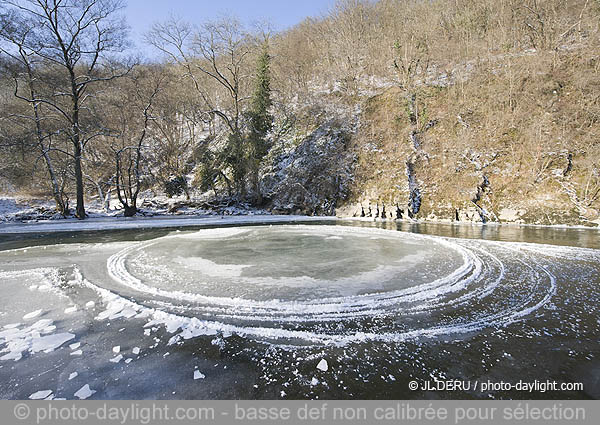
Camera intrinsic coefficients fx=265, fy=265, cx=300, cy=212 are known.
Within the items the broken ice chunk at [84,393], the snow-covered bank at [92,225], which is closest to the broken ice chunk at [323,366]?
the broken ice chunk at [84,393]

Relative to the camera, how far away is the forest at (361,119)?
12.5 meters

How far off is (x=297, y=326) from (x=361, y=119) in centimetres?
1929

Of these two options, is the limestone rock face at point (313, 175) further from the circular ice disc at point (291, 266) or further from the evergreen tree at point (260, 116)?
the circular ice disc at point (291, 266)

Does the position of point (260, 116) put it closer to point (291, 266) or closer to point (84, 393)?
point (291, 266)

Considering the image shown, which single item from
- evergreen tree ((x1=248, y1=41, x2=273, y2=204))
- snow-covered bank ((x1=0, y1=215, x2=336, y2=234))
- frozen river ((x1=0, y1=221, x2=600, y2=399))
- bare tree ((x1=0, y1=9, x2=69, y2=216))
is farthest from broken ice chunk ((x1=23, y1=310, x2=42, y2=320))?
evergreen tree ((x1=248, y1=41, x2=273, y2=204))

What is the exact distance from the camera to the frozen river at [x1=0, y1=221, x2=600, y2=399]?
194 centimetres

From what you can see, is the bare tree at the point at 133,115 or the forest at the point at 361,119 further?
the bare tree at the point at 133,115

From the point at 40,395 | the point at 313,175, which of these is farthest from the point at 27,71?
the point at 40,395

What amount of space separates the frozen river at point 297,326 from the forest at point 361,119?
29.1 feet

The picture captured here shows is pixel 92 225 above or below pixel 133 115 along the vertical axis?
below

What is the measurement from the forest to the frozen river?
8880 mm

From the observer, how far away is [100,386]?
6.27ft

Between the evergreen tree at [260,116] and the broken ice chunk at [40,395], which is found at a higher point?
the evergreen tree at [260,116]

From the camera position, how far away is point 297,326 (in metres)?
2.81
